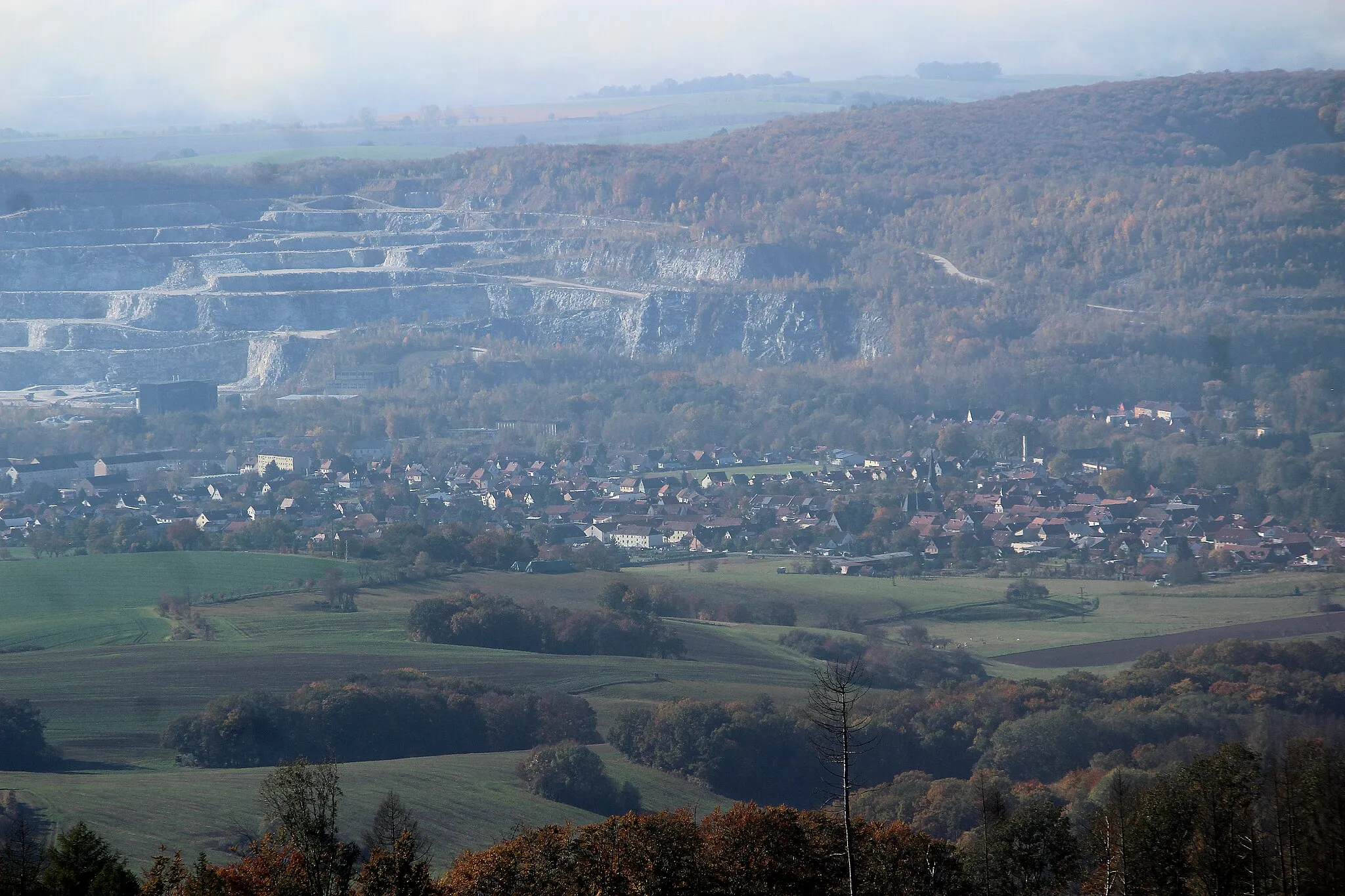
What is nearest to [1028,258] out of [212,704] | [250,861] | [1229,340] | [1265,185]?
[1265,185]

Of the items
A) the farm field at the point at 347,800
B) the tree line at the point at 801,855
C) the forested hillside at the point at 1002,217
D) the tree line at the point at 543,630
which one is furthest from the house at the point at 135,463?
the tree line at the point at 801,855

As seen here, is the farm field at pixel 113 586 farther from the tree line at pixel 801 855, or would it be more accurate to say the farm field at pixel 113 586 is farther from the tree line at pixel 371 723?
the tree line at pixel 801 855

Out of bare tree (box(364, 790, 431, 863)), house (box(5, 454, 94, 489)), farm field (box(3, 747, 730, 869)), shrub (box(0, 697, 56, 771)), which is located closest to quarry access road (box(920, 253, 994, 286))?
house (box(5, 454, 94, 489))

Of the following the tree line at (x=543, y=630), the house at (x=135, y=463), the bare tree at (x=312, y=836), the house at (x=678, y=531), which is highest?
the bare tree at (x=312, y=836)

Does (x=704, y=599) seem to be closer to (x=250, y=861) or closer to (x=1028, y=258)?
(x=250, y=861)

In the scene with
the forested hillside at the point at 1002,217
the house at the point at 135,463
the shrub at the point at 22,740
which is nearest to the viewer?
the shrub at the point at 22,740

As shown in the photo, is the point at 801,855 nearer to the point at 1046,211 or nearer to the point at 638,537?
the point at 638,537

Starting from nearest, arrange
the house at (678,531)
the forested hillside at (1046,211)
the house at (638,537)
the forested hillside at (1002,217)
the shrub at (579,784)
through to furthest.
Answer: the shrub at (579,784), the house at (638,537), the house at (678,531), the forested hillside at (1002,217), the forested hillside at (1046,211)
